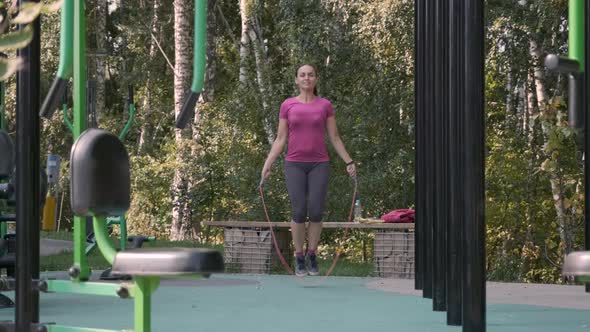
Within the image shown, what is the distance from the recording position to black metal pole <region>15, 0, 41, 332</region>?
4.73 m

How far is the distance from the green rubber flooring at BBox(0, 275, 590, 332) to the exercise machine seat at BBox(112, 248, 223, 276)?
298 cm

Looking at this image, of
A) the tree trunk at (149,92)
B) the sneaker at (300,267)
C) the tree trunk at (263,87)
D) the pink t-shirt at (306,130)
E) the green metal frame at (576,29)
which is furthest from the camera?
the tree trunk at (149,92)

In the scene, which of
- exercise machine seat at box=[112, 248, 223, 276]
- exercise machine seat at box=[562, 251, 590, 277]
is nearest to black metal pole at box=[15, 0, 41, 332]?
exercise machine seat at box=[112, 248, 223, 276]

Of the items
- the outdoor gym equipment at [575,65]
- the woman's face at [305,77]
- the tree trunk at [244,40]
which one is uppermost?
the tree trunk at [244,40]

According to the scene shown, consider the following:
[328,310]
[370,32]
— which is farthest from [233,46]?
[328,310]

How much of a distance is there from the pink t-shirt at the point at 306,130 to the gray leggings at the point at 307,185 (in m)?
0.05

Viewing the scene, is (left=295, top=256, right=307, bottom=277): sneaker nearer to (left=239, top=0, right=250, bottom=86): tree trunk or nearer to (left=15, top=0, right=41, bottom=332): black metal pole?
(left=15, top=0, right=41, bottom=332): black metal pole

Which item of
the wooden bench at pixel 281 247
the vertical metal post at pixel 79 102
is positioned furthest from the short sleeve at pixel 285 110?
the vertical metal post at pixel 79 102

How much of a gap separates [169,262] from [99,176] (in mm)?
759

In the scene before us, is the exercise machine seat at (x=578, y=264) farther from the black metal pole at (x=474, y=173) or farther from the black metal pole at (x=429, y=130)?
the black metal pole at (x=429, y=130)

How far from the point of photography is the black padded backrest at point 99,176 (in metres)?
3.65

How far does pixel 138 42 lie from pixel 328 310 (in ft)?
69.4

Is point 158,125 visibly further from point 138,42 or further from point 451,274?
point 451,274

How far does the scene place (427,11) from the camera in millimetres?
7035
